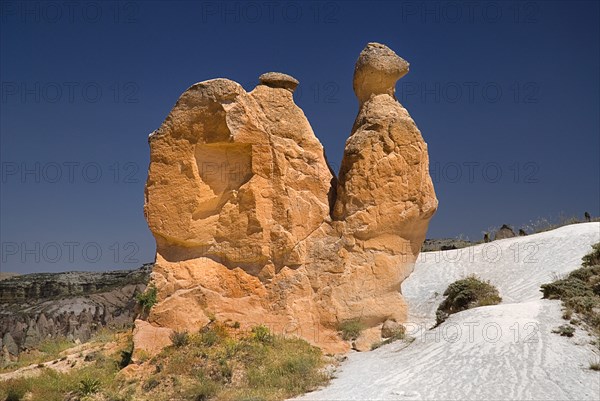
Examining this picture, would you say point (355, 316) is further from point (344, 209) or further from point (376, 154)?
point (376, 154)

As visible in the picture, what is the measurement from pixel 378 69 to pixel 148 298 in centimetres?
747

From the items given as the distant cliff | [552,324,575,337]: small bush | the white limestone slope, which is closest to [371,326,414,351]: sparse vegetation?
the white limestone slope

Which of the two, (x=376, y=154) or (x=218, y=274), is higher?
(x=376, y=154)

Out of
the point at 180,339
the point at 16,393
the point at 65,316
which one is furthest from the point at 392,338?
the point at 65,316

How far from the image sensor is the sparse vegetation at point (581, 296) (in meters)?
11.1

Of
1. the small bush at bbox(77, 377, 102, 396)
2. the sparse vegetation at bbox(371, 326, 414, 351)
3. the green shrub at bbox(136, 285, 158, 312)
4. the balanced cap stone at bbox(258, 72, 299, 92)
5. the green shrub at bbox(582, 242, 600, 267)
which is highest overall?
the balanced cap stone at bbox(258, 72, 299, 92)

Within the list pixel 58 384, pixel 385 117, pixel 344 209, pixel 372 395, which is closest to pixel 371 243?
pixel 344 209

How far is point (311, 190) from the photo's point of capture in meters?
13.1

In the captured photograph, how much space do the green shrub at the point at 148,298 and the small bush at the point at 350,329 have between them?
4.05 metres

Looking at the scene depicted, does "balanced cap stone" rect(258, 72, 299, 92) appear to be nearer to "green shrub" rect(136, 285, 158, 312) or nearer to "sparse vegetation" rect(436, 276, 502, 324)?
"green shrub" rect(136, 285, 158, 312)

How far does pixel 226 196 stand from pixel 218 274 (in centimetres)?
172

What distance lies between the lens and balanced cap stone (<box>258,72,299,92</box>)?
1336 cm

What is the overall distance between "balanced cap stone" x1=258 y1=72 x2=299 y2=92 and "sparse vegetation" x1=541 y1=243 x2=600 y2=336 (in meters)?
7.81

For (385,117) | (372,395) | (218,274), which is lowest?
(372,395)
